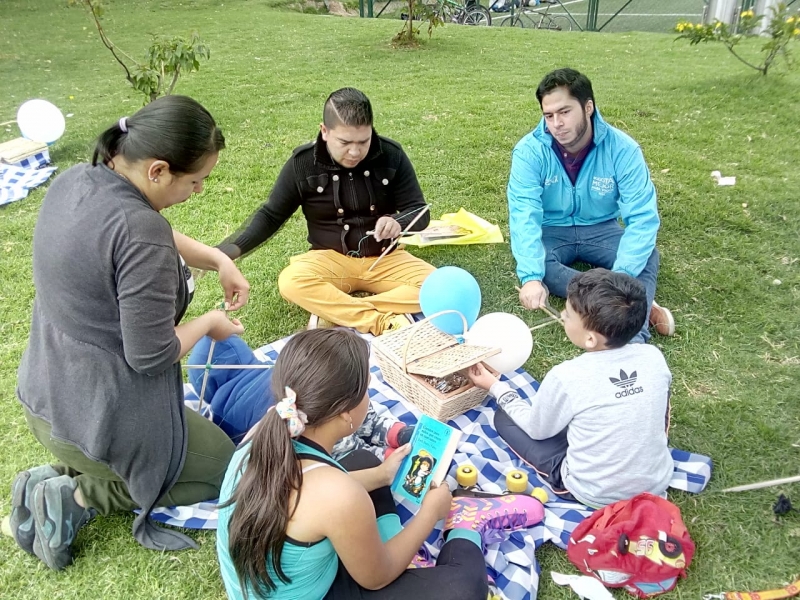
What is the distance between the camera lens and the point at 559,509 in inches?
94.9

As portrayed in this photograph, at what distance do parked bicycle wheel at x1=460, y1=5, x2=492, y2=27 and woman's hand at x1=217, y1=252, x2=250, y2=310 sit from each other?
46.9ft

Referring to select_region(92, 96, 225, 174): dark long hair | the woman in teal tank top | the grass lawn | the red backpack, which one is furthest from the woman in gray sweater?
the red backpack

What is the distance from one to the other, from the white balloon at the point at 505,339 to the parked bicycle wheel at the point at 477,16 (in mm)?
14150

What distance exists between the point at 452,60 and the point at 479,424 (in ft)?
25.9

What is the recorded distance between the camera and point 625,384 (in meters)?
2.19

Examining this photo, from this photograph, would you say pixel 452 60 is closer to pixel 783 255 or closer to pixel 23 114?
pixel 23 114

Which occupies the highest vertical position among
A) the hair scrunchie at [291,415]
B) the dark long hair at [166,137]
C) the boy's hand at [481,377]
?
the dark long hair at [166,137]

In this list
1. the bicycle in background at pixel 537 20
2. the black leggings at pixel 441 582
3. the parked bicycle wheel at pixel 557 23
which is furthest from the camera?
the bicycle in background at pixel 537 20

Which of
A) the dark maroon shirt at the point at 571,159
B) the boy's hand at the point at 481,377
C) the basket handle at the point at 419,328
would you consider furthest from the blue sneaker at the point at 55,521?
the dark maroon shirt at the point at 571,159

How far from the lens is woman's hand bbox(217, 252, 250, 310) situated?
2.75 metres

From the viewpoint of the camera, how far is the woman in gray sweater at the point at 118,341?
73.2 inches

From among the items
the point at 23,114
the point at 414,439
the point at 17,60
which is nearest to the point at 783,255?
the point at 414,439

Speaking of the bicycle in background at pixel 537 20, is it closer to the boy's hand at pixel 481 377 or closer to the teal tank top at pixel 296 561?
the boy's hand at pixel 481 377

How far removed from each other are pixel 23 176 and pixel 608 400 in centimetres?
562
